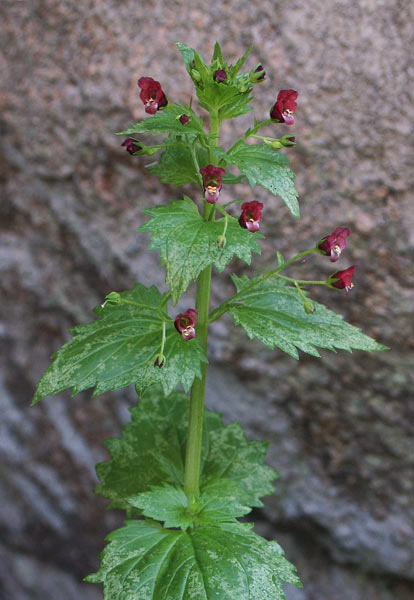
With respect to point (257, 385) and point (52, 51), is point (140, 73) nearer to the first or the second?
point (52, 51)

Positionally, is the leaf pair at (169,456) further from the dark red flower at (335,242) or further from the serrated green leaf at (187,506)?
the dark red flower at (335,242)

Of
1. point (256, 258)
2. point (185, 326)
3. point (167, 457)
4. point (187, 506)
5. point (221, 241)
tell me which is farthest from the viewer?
point (256, 258)

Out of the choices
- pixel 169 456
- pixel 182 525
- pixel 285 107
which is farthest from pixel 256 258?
pixel 182 525

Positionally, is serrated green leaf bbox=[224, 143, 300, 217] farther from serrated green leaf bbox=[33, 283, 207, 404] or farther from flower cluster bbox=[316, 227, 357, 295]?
serrated green leaf bbox=[33, 283, 207, 404]

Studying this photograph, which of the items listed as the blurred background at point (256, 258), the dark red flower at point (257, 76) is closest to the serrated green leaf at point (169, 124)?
the dark red flower at point (257, 76)

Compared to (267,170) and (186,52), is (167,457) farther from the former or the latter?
(186,52)

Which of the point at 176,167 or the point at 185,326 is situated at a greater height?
the point at 176,167

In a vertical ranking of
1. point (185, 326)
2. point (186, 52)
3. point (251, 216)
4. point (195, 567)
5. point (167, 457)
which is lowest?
point (195, 567)
